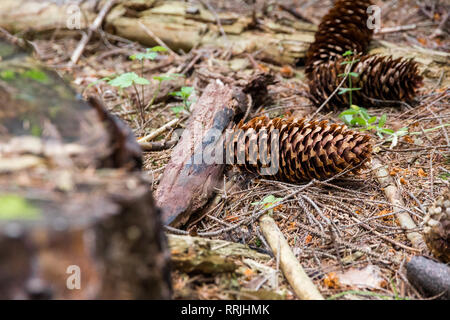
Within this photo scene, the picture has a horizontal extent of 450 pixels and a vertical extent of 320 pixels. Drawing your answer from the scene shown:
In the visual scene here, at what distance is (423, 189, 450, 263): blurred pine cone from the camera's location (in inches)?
51.6

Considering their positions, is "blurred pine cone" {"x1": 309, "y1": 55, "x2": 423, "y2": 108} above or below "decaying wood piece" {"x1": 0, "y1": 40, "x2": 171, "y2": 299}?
above

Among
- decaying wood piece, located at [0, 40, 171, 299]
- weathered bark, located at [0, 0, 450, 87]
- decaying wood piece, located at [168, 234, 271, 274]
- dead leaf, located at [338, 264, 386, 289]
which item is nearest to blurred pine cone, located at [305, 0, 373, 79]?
weathered bark, located at [0, 0, 450, 87]

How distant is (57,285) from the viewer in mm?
729

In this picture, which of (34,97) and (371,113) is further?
(371,113)

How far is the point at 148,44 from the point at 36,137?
3380 mm

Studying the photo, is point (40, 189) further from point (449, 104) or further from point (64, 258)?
point (449, 104)

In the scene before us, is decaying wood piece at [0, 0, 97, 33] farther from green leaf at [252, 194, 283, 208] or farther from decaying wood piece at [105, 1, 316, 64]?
green leaf at [252, 194, 283, 208]

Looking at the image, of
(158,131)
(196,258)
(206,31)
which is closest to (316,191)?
(196,258)

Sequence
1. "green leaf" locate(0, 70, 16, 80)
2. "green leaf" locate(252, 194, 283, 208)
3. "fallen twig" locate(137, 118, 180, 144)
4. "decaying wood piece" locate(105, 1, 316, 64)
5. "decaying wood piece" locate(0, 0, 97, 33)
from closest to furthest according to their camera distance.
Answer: "green leaf" locate(0, 70, 16, 80) < "green leaf" locate(252, 194, 283, 208) < "fallen twig" locate(137, 118, 180, 144) < "decaying wood piece" locate(105, 1, 316, 64) < "decaying wood piece" locate(0, 0, 97, 33)

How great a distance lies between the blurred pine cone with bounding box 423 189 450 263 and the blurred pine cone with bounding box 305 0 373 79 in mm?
1957

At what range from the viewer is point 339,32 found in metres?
3.14

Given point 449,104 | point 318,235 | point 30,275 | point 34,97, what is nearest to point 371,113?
point 449,104

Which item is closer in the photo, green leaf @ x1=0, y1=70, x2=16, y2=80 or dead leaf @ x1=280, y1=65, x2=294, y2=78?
green leaf @ x1=0, y1=70, x2=16, y2=80

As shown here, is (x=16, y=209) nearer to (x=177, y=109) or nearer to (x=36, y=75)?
(x=36, y=75)
